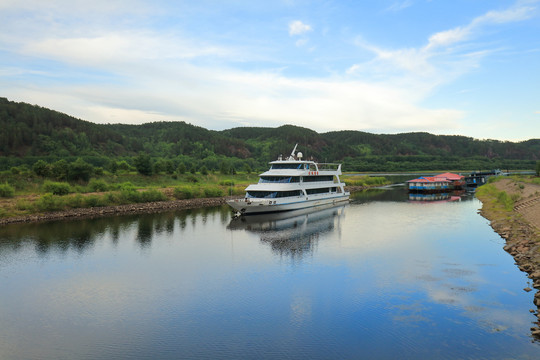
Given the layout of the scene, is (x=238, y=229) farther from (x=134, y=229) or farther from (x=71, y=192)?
(x=71, y=192)

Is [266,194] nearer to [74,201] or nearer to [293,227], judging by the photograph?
[293,227]

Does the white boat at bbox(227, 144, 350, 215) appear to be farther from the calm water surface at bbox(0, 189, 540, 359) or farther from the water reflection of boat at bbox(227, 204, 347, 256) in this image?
the calm water surface at bbox(0, 189, 540, 359)

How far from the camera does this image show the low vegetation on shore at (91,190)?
160 feet

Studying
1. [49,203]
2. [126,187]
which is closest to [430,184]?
[126,187]

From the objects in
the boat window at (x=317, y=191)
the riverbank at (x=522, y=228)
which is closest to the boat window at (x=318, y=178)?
the boat window at (x=317, y=191)

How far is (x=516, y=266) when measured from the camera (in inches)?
1025

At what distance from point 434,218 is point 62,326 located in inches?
1770

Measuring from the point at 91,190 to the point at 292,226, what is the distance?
3575 cm

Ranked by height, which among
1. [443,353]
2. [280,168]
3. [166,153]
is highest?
[166,153]

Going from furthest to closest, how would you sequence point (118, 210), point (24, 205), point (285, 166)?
1. point (285, 166)
2. point (118, 210)
3. point (24, 205)

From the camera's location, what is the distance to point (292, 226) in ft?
144

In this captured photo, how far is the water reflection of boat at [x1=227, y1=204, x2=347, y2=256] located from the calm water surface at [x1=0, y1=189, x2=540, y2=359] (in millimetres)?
397

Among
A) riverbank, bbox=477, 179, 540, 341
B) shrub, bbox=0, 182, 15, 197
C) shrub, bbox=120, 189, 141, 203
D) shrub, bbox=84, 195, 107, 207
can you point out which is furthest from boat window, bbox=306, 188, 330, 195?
shrub, bbox=0, 182, 15, 197

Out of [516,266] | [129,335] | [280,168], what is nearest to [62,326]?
[129,335]
